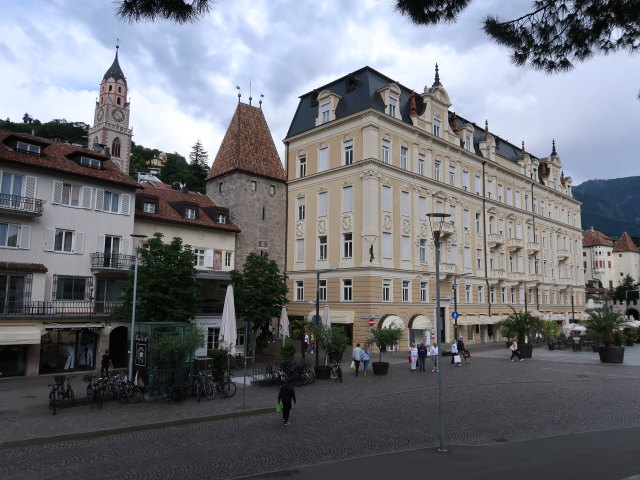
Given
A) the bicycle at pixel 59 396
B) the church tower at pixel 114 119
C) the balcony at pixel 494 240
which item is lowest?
the bicycle at pixel 59 396

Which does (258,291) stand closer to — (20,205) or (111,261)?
(111,261)

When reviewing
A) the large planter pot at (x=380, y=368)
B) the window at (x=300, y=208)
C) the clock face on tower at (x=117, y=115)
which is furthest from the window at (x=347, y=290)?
the clock face on tower at (x=117, y=115)

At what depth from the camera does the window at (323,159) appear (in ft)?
141

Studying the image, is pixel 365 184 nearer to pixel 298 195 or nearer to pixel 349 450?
pixel 298 195

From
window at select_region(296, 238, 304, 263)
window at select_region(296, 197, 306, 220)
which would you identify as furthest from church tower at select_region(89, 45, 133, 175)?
window at select_region(296, 238, 304, 263)

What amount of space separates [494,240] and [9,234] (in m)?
43.2

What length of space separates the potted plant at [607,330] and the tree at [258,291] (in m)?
20.6

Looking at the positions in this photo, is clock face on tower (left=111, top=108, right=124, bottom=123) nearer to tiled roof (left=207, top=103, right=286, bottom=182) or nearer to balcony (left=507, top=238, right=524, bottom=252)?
tiled roof (left=207, top=103, right=286, bottom=182)

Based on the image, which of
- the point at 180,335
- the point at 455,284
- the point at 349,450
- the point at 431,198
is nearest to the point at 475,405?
the point at 349,450

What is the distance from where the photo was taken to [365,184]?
38844 mm

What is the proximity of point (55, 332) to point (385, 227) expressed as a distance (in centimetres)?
2448

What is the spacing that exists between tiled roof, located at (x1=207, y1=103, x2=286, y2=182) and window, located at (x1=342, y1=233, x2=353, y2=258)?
384 inches

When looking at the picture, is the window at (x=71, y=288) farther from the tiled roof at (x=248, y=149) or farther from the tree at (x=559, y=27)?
the tree at (x=559, y=27)

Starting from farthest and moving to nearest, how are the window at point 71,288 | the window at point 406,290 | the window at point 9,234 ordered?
the window at point 406,290 < the window at point 71,288 < the window at point 9,234
